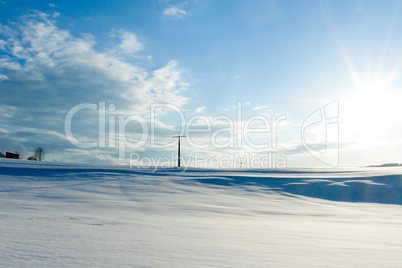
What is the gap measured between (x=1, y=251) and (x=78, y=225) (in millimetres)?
1628

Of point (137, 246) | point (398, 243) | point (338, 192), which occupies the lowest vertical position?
point (338, 192)

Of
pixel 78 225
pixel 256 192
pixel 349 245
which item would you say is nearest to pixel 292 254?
pixel 349 245

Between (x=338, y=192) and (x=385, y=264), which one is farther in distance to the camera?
(x=338, y=192)

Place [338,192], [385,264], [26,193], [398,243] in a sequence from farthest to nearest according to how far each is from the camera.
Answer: [338,192] < [26,193] < [398,243] < [385,264]

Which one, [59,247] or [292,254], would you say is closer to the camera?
[59,247]

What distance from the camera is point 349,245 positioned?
329 centimetres

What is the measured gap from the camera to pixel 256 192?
12.3m

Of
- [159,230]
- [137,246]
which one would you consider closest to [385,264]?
[137,246]

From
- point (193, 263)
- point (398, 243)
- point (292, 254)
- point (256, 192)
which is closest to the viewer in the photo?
point (193, 263)

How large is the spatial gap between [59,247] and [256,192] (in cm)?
1051

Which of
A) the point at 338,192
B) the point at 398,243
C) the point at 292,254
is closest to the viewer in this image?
the point at 292,254

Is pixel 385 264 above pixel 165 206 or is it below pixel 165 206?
above

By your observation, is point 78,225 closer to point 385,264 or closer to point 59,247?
point 59,247

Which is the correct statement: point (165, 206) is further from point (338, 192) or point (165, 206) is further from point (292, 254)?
point (338, 192)
